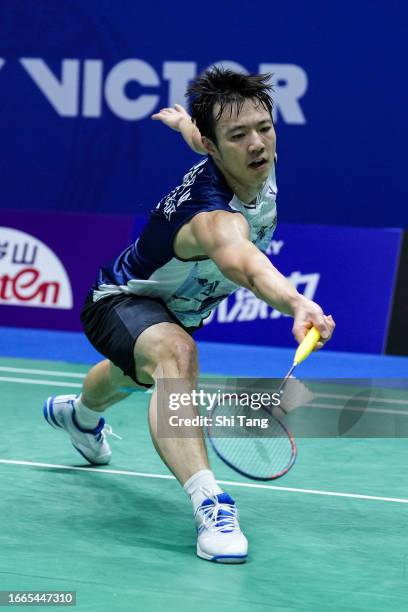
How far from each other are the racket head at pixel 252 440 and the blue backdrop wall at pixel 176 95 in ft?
17.7

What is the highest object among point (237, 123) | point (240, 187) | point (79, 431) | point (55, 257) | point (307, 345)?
point (55, 257)

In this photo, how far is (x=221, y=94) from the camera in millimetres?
3889

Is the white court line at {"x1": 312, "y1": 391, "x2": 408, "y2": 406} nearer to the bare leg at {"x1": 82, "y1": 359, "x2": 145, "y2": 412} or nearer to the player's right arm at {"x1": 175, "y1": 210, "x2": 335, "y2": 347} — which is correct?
the bare leg at {"x1": 82, "y1": 359, "x2": 145, "y2": 412}

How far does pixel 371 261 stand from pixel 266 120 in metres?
3.97

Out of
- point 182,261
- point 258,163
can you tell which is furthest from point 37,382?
point 258,163

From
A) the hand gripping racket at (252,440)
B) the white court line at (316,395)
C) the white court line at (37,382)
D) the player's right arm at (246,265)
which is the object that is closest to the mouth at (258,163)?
the player's right arm at (246,265)

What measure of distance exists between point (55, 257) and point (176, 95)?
6.20 feet

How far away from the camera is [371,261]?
7.73 metres

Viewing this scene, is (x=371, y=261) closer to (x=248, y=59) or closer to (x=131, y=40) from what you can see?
(x=248, y=59)

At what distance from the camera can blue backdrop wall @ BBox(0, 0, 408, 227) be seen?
9086 millimetres

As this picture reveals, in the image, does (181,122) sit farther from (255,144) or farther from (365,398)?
(365,398)

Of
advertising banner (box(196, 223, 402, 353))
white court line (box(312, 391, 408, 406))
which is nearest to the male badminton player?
white court line (box(312, 391, 408, 406))

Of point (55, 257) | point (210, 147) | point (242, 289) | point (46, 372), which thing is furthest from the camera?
point (55, 257)

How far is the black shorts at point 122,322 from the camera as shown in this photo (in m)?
4.03
